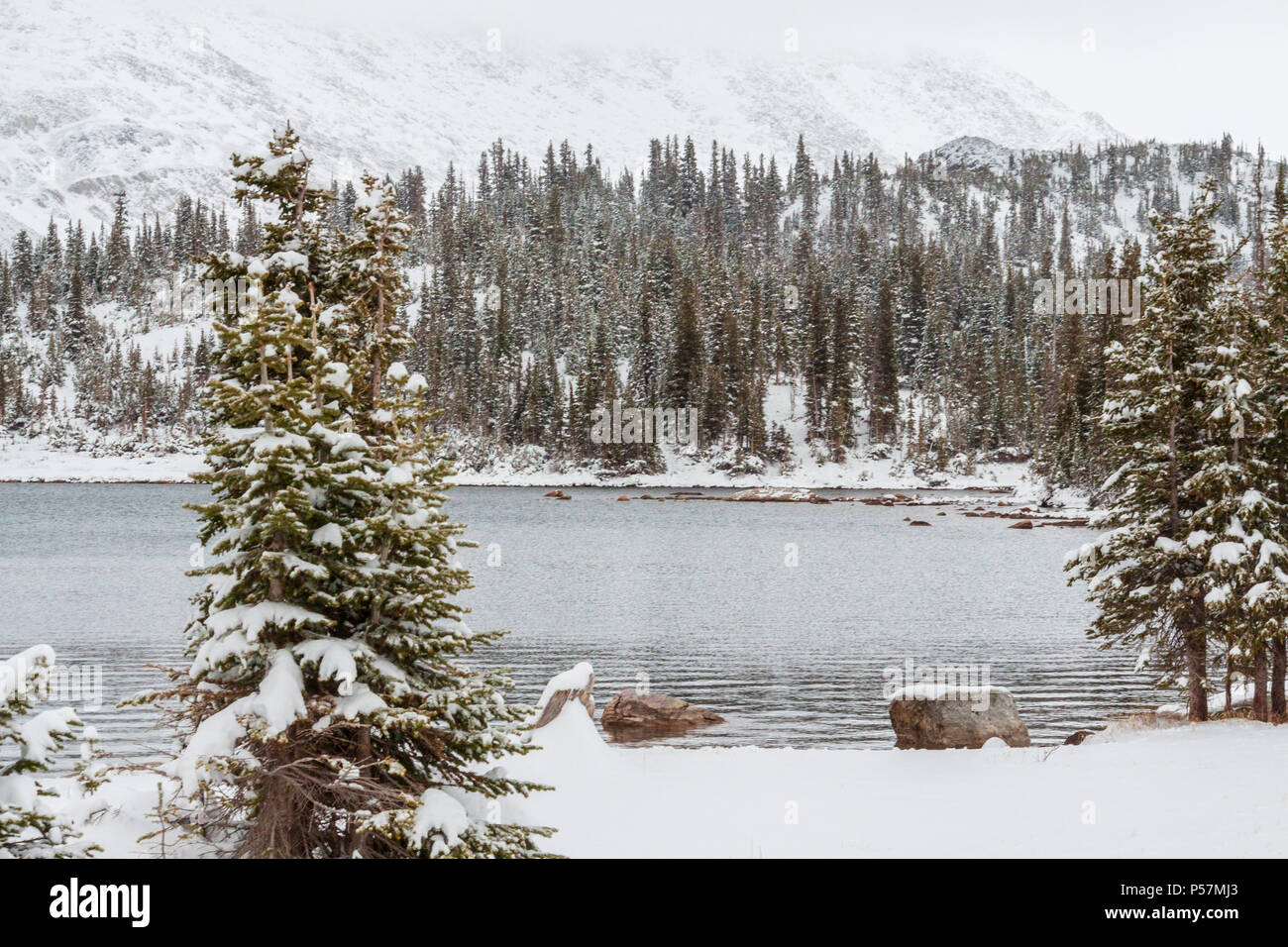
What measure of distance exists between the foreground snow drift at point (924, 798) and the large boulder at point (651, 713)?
16.5 ft

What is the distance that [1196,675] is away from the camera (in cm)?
2117

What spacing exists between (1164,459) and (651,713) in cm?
1323

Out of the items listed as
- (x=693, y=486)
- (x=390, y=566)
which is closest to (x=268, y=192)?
(x=390, y=566)

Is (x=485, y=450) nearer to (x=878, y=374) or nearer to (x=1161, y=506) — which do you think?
(x=878, y=374)

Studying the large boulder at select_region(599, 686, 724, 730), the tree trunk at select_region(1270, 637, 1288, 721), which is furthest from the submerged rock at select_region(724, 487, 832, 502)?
the tree trunk at select_region(1270, 637, 1288, 721)

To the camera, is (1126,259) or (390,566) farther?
(1126,259)

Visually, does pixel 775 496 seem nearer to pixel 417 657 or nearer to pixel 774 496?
pixel 774 496

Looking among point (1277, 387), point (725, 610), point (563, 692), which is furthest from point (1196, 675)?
point (725, 610)

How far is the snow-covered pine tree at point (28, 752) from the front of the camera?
25.0 ft

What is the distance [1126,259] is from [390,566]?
10304 cm

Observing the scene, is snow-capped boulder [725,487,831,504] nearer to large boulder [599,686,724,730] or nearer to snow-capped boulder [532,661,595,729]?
large boulder [599,686,724,730]

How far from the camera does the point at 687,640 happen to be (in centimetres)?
3859

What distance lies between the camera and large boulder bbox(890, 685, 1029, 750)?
20797 mm

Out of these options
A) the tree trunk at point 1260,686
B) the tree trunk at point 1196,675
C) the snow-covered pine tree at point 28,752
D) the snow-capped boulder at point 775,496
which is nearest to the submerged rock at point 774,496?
the snow-capped boulder at point 775,496
